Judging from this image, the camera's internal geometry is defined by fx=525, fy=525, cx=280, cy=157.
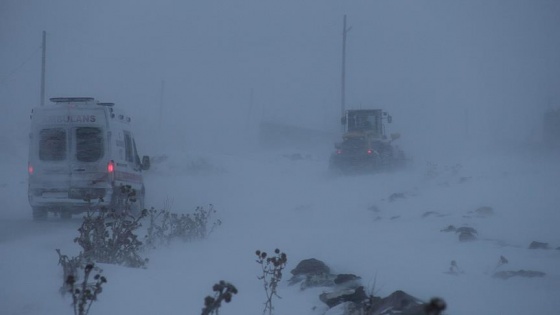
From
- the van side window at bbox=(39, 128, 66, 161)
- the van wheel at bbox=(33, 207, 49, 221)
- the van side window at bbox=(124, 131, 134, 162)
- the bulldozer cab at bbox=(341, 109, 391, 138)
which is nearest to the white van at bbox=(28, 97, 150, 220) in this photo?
the van side window at bbox=(39, 128, 66, 161)

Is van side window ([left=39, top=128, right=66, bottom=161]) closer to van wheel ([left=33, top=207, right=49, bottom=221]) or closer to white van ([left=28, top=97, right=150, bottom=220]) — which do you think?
white van ([left=28, top=97, right=150, bottom=220])

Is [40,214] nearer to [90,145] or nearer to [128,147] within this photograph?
[90,145]

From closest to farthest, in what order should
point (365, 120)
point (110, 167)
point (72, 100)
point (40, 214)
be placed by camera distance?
1. point (110, 167)
2. point (72, 100)
3. point (40, 214)
4. point (365, 120)

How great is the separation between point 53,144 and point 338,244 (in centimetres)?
687

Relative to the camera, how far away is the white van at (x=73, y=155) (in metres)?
11.3

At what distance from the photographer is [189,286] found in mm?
6074

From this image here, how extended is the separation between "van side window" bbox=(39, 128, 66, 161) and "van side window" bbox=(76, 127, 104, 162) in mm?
381

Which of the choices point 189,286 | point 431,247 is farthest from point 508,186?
point 189,286

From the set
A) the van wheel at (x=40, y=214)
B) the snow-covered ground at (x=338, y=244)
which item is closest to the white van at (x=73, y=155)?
the van wheel at (x=40, y=214)

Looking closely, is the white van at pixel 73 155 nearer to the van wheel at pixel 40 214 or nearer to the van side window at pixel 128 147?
the van wheel at pixel 40 214

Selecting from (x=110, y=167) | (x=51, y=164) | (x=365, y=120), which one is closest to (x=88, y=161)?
(x=110, y=167)

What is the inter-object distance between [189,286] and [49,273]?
1567 millimetres

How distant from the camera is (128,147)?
12.6 m

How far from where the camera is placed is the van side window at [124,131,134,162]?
12407 mm
